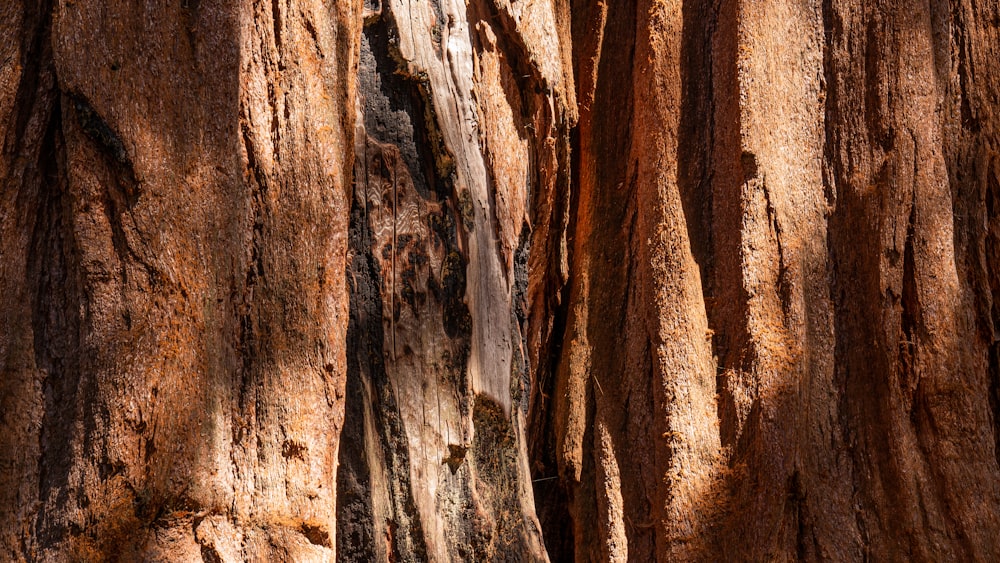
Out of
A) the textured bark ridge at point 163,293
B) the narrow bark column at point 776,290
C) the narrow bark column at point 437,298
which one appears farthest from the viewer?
the narrow bark column at point 776,290

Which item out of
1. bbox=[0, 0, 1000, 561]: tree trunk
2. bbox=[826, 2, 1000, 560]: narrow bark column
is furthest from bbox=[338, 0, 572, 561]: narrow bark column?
bbox=[826, 2, 1000, 560]: narrow bark column

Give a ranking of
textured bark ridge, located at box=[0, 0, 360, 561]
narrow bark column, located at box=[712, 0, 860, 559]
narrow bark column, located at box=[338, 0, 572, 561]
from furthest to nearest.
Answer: narrow bark column, located at box=[712, 0, 860, 559] < narrow bark column, located at box=[338, 0, 572, 561] < textured bark ridge, located at box=[0, 0, 360, 561]

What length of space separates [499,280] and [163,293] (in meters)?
0.77

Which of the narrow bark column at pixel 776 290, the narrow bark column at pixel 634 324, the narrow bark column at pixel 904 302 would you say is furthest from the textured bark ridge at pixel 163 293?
the narrow bark column at pixel 904 302

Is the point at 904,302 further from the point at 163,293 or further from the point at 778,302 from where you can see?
the point at 163,293

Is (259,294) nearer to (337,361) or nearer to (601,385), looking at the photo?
(337,361)

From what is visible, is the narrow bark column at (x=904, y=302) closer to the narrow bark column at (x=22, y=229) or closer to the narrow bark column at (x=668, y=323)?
the narrow bark column at (x=668, y=323)

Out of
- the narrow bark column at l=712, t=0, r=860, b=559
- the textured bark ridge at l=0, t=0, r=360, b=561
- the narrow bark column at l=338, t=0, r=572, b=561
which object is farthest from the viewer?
the narrow bark column at l=712, t=0, r=860, b=559

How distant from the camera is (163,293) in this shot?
1.58m

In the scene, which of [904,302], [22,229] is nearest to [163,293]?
[22,229]

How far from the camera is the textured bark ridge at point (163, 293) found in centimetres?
153

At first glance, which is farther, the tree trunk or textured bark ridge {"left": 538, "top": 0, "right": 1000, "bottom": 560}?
textured bark ridge {"left": 538, "top": 0, "right": 1000, "bottom": 560}

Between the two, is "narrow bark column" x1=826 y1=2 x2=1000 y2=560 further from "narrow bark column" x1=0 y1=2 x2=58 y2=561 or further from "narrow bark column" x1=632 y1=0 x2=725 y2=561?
"narrow bark column" x1=0 y1=2 x2=58 y2=561

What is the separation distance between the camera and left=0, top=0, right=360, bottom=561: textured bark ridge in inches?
60.3
